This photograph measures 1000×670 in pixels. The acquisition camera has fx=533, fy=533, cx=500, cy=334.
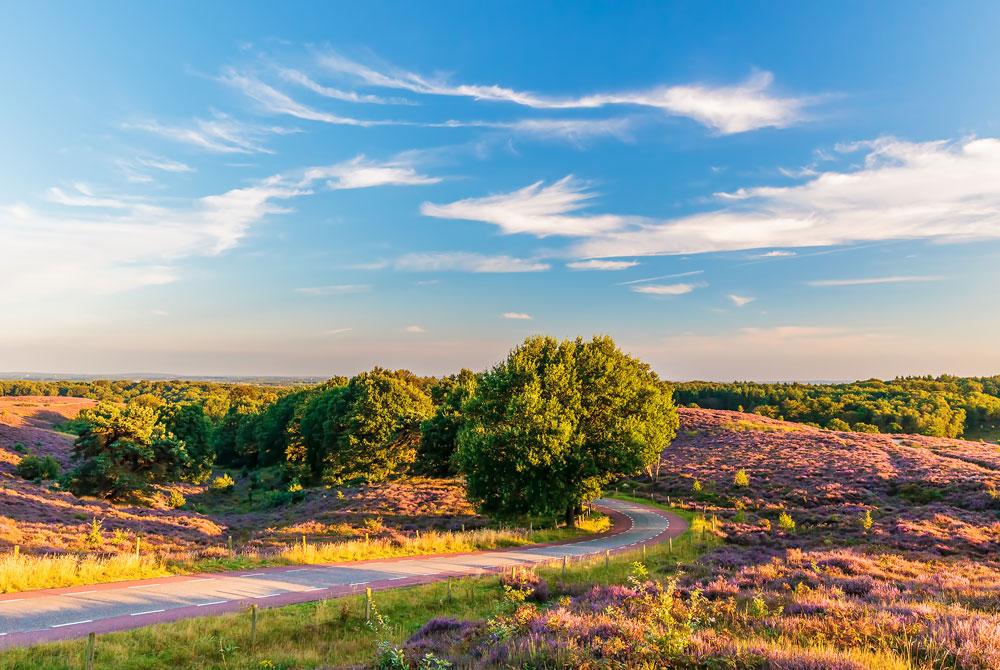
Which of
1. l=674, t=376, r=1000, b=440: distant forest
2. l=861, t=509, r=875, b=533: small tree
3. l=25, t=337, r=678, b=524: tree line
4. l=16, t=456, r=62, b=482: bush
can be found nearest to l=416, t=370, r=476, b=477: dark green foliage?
l=25, t=337, r=678, b=524: tree line

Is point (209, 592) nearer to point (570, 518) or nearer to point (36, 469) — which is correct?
point (570, 518)

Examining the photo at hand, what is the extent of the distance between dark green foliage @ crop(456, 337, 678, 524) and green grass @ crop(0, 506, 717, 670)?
14315 millimetres

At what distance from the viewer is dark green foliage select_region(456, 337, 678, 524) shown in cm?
3366

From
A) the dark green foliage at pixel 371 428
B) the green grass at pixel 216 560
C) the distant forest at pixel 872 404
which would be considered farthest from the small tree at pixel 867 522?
the distant forest at pixel 872 404

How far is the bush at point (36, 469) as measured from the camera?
49069mm

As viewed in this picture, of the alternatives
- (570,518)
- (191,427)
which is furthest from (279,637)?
(191,427)

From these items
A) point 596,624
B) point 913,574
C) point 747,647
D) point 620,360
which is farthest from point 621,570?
point 620,360

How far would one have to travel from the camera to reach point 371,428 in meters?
62.1

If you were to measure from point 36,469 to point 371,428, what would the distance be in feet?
101

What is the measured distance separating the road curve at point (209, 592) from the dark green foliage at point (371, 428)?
116 ft

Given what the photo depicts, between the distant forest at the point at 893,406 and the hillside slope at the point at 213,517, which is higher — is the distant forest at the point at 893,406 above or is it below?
above

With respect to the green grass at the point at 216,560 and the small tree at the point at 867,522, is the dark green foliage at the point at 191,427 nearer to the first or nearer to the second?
the green grass at the point at 216,560

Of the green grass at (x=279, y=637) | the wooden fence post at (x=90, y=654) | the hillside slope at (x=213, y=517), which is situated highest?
the wooden fence post at (x=90, y=654)

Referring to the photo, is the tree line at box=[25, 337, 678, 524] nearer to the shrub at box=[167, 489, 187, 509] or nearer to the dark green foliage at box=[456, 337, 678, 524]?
the dark green foliage at box=[456, 337, 678, 524]
